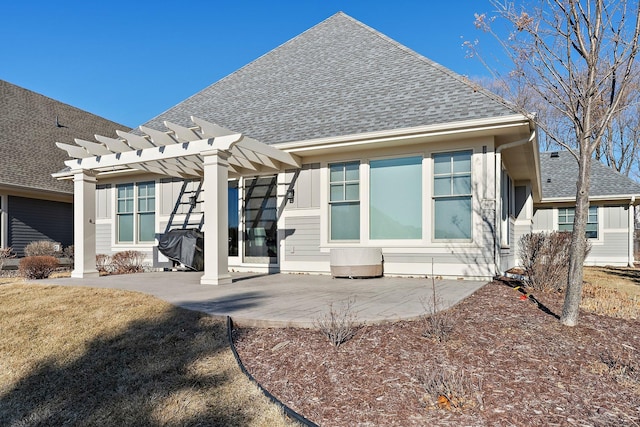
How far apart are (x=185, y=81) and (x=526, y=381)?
850 inches

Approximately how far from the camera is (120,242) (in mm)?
11938

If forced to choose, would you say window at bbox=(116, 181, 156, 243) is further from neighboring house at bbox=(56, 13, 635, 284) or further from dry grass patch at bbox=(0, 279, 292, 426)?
dry grass patch at bbox=(0, 279, 292, 426)

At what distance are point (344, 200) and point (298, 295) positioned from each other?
3.36m

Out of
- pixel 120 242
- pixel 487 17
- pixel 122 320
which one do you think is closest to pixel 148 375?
pixel 122 320

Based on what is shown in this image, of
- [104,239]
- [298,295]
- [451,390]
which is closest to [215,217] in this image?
[298,295]

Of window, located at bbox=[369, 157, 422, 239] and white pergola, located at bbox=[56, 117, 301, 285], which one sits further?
window, located at bbox=[369, 157, 422, 239]

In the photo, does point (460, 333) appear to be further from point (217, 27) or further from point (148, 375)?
point (217, 27)

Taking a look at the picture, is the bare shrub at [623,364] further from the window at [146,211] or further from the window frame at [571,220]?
the window frame at [571,220]

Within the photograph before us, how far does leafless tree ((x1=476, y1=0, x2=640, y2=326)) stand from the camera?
4.27m

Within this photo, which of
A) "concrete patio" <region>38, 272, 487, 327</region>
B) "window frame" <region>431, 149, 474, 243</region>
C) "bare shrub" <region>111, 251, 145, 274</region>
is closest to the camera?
"concrete patio" <region>38, 272, 487, 327</region>

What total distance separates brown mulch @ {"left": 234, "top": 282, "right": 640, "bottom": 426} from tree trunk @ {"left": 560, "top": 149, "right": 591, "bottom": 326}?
0.15 meters

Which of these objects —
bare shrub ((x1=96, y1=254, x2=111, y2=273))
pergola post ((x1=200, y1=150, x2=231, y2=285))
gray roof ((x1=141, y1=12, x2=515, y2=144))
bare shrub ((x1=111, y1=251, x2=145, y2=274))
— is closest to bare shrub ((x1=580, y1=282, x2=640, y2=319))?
gray roof ((x1=141, y1=12, x2=515, y2=144))

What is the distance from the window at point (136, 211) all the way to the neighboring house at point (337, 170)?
47mm

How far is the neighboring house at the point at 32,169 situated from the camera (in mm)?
12898
